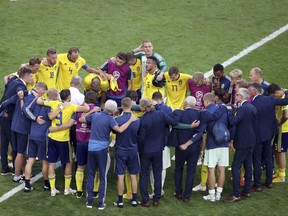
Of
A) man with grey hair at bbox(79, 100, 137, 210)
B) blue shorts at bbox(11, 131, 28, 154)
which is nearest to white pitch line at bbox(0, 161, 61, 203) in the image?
blue shorts at bbox(11, 131, 28, 154)

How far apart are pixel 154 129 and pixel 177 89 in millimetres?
2296

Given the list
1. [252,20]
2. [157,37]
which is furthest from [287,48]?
[157,37]

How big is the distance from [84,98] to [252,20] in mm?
10158

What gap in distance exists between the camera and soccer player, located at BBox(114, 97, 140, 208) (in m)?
12.8

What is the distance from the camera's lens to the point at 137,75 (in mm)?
16016

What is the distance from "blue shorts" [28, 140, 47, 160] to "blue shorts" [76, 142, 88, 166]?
593mm

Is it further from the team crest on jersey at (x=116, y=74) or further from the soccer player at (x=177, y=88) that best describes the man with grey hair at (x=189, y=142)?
the team crest on jersey at (x=116, y=74)

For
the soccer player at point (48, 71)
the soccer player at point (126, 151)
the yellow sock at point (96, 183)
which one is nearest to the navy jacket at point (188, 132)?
the soccer player at point (126, 151)

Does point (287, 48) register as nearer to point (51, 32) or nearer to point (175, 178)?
point (51, 32)

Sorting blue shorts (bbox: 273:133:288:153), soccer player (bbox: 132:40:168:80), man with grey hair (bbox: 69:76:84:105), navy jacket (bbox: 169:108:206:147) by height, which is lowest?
blue shorts (bbox: 273:133:288:153)

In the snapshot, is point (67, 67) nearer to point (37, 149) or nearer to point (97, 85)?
point (97, 85)

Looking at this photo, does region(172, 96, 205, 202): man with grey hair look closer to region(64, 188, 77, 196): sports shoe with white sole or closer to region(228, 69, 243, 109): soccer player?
region(228, 69, 243, 109): soccer player

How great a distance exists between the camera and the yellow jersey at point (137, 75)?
1595cm

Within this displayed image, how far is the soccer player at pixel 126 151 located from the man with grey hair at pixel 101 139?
10cm
